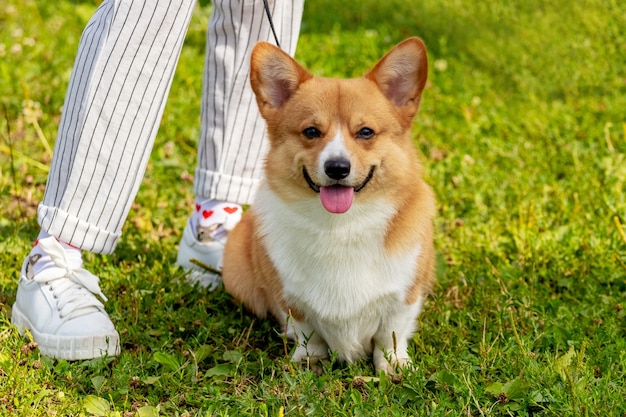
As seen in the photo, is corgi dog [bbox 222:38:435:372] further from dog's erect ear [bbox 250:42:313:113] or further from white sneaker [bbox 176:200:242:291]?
white sneaker [bbox 176:200:242:291]

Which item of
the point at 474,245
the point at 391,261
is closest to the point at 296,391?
the point at 391,261

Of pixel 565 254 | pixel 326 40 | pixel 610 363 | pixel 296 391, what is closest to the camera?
pixel 296 391

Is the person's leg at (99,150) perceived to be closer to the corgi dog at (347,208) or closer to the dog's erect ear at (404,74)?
the corgi dog at (347,208)

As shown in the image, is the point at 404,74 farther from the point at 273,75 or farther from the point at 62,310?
the point at 62,310

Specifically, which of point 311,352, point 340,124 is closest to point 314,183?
point 340,124

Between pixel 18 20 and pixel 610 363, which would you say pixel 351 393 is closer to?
pixel 610 363

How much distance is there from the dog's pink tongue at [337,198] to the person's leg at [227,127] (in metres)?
0.64

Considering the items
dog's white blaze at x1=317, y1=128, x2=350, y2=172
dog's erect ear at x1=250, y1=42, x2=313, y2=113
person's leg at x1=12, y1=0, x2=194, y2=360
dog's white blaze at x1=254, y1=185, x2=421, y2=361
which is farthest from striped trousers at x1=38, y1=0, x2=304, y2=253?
dog's white blaze at x1=317, y1=128, x2=350, y2=172

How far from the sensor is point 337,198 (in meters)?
2.46

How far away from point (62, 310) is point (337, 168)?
105cm

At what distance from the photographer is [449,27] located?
5.54m

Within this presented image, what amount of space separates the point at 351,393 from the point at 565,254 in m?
1.37

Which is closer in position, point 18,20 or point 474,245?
point 474,245

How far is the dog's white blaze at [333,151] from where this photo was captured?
94.4 inches
